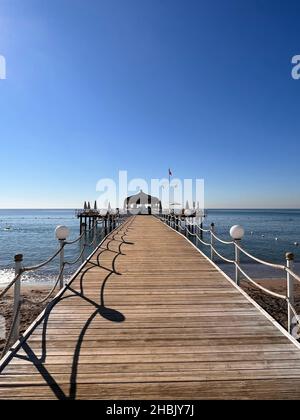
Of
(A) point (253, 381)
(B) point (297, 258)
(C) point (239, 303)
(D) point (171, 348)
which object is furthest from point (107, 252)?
(B) point (297, 258)

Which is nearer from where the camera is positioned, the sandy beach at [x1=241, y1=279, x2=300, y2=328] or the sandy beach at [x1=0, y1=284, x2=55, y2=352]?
the sandy beach at [x1=0, y1=284, x2=55, y2=352]

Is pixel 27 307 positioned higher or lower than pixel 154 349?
lower

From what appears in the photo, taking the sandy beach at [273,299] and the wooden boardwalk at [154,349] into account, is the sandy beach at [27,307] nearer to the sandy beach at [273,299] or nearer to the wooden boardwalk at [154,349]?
the wooden boardwalk at [154,349]

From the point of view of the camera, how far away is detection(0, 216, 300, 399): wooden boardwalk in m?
2.70

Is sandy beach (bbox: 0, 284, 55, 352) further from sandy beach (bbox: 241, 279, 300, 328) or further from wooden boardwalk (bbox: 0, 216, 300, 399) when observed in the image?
sandy beach (bbox: 241, 279, 300, 328)

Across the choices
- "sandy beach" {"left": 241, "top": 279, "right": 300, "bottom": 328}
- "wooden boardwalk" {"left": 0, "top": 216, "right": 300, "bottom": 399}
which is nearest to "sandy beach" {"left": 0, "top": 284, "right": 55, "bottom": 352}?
"wooden boardwalk" {"left": 0, "top": 216, "right": 300, "bottom": 399}

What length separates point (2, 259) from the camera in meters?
25.8

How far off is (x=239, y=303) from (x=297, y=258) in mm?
23586

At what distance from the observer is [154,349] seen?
3438 millimetres

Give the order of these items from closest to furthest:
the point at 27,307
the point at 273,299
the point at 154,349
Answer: the point at 154,349 < the point at 27,307 < the point at 273,299

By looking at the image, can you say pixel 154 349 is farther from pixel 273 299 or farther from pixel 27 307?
pixel 273 299

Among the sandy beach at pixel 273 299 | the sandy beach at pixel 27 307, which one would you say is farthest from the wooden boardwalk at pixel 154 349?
the sandy beach at pixel 273 299

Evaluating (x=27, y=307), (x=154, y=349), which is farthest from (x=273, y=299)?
(x=154, y=349)
